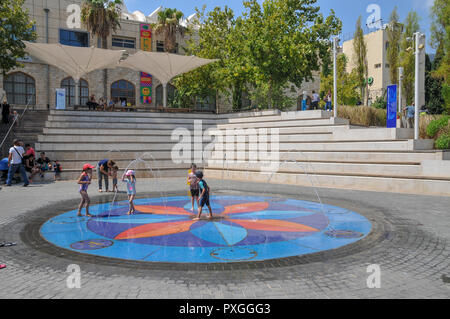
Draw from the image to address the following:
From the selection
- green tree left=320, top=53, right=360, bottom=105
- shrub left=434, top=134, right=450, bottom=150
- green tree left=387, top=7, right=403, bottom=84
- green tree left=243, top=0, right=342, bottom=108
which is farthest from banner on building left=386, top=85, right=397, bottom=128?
green tree left=387, top=7, right=403, bottom=84

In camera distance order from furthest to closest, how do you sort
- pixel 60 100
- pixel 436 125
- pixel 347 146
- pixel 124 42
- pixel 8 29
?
pixel 124 42 < pixel 60 100 < pixel 8 29 < pixel 347 146 < pixel 436 125

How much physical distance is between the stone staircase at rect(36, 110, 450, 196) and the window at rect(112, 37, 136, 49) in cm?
1895

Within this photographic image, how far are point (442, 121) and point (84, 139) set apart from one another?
60.6ft

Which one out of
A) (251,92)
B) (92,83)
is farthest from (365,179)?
(92,83)

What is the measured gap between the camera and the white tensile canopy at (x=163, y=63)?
95.1 ft

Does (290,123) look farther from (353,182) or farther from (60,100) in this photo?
(60,100)

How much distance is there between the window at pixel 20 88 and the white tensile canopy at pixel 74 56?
781cm

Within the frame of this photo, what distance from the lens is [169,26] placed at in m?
37.7

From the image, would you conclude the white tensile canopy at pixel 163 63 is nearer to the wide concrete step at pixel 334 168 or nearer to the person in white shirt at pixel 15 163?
the wide concrete step at pixel 334 168

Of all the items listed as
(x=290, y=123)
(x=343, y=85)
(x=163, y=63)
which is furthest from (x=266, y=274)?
(x=343, y=85)

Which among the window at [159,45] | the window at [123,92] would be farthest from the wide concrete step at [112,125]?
the window at [159,45]

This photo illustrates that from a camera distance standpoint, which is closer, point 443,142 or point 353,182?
point 443,142

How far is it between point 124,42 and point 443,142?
36.2 meters

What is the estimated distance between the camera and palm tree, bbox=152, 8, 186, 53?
124 feet
